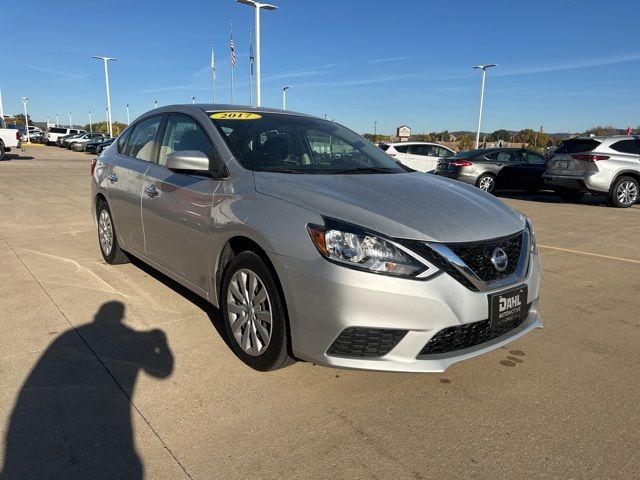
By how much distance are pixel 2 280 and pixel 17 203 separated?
6050mm

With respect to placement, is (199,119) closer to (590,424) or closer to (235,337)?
(235,337)

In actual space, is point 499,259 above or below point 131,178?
below

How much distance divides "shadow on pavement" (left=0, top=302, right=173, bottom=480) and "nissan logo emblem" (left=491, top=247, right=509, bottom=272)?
80.4 inches

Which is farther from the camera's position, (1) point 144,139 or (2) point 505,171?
(2) point 505,171

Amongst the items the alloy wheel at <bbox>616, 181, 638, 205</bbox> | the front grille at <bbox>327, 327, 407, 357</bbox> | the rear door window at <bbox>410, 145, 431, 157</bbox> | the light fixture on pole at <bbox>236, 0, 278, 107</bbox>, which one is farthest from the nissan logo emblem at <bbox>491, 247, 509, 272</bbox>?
the light fixture on pole at <bbox>236, 0, 278, 107</bbox>

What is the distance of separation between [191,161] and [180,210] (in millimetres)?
549

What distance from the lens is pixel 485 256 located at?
2.71 metres

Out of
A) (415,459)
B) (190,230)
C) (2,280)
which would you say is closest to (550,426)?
(415,459)

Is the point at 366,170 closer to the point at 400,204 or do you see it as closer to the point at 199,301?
the point at 400,204

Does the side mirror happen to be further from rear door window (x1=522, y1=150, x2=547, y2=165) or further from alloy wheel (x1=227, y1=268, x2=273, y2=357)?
rear door window (x1=522, y1=150, x2=547, y2=165)

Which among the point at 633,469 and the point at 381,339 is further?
the point at 381,339

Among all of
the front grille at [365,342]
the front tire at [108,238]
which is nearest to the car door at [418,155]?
the front tire at [108,238]

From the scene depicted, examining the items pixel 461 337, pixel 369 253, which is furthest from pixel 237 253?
pixel 461 337

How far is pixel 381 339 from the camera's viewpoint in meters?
2.56
